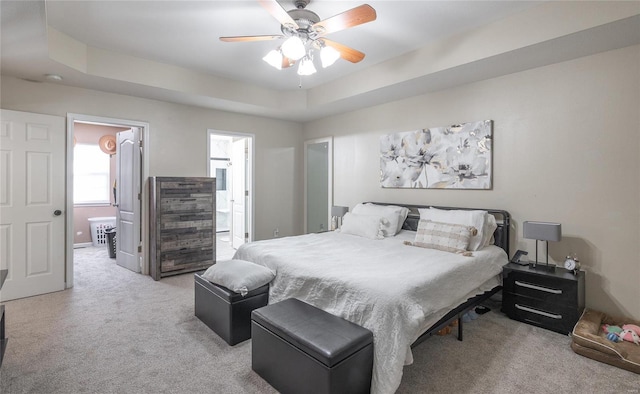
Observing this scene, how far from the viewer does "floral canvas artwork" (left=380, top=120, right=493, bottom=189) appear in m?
3.53

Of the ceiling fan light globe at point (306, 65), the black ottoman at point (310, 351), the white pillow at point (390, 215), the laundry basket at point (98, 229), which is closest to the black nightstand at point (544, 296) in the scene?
the white pillow at point (390, 215)

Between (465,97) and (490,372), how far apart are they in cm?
291

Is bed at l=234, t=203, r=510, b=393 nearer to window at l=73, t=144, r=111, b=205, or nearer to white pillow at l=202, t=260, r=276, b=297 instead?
white pillow at l=202, t=260, r=276, b=297

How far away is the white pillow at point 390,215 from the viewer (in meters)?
3.92

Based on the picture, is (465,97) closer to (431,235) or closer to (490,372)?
(431,235)

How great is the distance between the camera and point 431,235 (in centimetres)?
323

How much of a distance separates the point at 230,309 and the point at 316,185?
3.75m

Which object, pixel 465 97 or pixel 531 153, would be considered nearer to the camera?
pixel 531 153

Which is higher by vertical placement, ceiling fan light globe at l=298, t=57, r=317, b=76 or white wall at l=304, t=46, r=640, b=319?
ceiling fan light globe at l=298, t=57, r=317, b=76

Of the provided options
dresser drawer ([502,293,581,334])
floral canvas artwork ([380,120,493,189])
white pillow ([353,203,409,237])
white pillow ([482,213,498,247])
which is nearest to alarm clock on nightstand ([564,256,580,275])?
dresser drawer ([502,293,581,334])

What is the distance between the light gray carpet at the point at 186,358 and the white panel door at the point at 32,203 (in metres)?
0.42

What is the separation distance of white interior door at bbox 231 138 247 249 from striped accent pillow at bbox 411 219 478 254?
135 inches

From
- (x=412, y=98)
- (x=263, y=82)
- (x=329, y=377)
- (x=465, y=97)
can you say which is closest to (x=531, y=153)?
(x=465, y=97)

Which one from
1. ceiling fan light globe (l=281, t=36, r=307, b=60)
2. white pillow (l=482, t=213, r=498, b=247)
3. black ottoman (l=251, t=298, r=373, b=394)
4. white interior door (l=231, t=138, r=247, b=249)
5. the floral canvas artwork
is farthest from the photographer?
white interior door (l=231, t=138, r=247, b=249)
